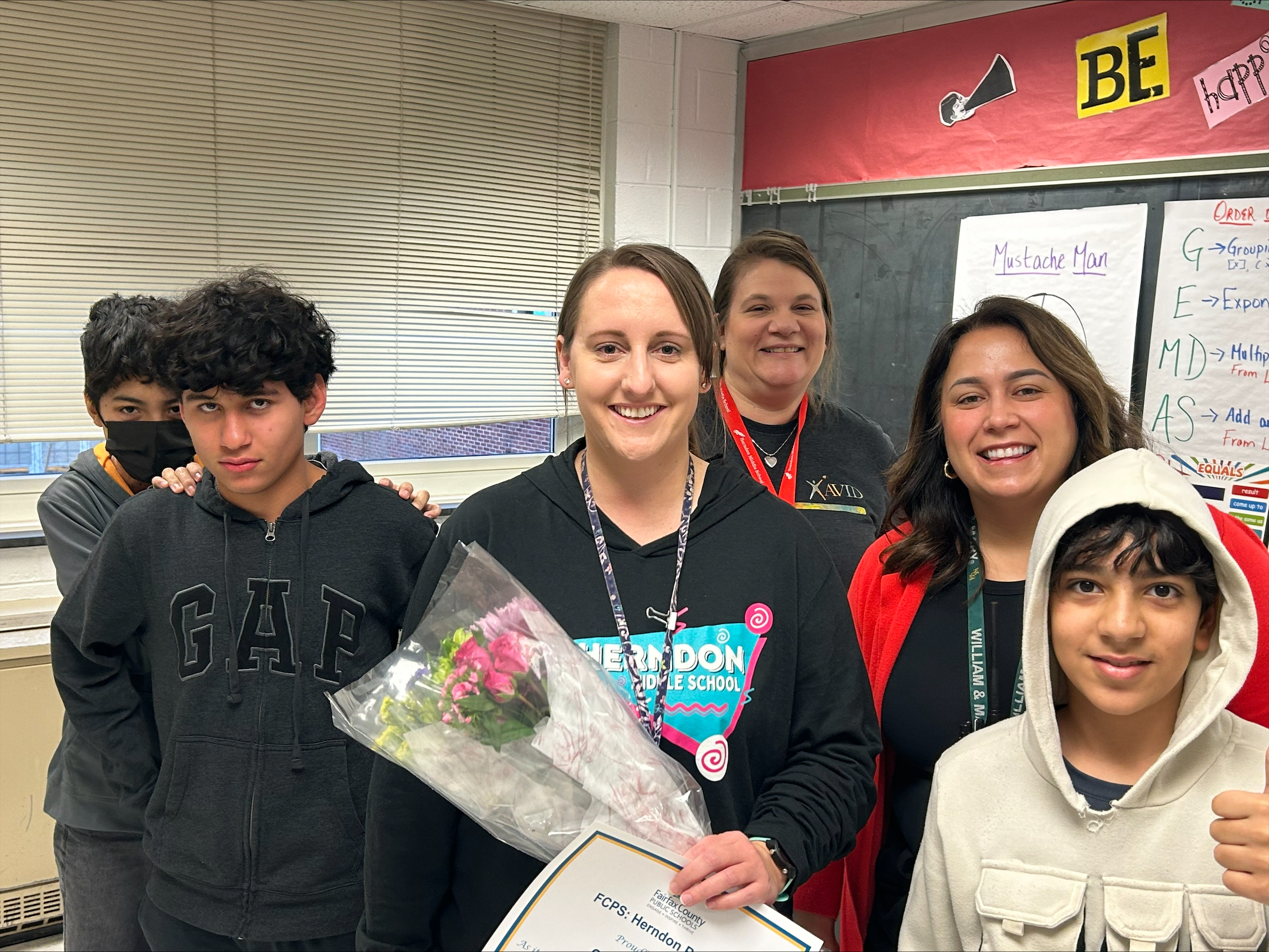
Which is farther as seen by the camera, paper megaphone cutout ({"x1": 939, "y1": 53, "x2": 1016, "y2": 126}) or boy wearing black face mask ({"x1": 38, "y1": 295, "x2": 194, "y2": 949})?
paper megaphone cutout ({"x1": 939, "y1": 53, "x2": 1016, "y2": 126})

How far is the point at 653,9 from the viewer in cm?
377

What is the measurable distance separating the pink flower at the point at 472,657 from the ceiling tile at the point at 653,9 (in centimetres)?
316

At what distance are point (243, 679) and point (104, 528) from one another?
63cm

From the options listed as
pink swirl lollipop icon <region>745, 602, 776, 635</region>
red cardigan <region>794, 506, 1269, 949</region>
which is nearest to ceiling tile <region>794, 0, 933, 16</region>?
red cardigan <region>794, 506, 1269, 949</region>

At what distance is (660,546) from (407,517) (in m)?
0.61

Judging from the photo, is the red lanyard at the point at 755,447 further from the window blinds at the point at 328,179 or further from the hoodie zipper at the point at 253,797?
the window blinds at the point at 328,179

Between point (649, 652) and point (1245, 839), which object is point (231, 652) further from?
point (1245, 839)

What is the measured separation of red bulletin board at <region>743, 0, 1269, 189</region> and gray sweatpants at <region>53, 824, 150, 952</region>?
322cm

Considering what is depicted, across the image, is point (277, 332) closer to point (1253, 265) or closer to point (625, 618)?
point (625, 618)

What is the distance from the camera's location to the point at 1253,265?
2.75 metres

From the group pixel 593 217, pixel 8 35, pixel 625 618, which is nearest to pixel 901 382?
pixel 593 217

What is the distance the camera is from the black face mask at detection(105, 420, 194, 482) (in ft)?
6.62

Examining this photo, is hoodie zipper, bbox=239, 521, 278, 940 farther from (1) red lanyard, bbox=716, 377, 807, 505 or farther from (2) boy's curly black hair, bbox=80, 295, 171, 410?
(1) red lanyard, bbox=716, 377, 807, 505

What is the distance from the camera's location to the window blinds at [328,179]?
10.3 ft
